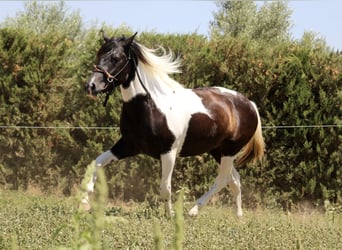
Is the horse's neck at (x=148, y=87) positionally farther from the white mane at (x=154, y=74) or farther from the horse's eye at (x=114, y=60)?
the horse's eye at (x=114, y=60)

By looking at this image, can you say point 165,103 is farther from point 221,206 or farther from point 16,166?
point 16,166

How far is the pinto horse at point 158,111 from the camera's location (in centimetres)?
739

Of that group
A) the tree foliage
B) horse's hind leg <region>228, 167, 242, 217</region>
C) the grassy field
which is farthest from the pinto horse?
the tree foliage

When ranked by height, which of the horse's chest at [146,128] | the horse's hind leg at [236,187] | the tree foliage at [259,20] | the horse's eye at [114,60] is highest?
the tree foliage at [259,20]

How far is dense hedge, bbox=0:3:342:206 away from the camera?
33.2ft

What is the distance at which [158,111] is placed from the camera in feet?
24.6

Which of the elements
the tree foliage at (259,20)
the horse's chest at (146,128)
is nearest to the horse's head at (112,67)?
the horse's chest at (146,128)

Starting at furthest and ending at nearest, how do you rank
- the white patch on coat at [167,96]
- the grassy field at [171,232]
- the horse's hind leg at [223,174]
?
1. the horse's hind leg at [223,174]
2. the white patch on coat at [167,96]
3. the grassy field at [171,232]

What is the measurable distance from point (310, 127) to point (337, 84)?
787mm

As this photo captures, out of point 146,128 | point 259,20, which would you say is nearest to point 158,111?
point 146,128

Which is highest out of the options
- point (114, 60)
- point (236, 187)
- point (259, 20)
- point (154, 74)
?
point (259, 20)

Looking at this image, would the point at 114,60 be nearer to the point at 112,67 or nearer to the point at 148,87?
the point at 112,67

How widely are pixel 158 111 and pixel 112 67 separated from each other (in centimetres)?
73

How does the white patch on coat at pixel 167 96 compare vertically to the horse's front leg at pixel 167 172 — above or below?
above
